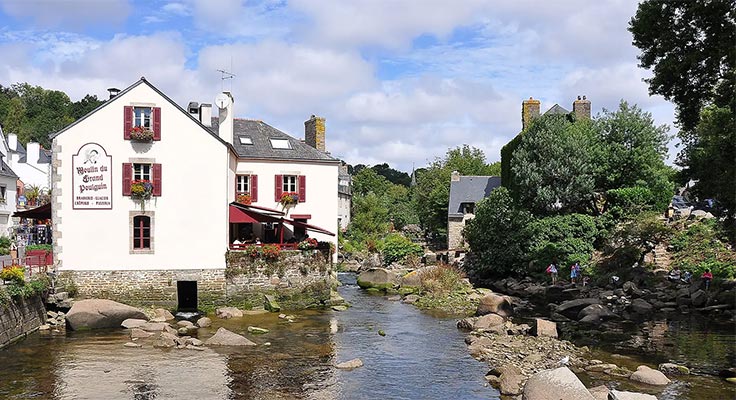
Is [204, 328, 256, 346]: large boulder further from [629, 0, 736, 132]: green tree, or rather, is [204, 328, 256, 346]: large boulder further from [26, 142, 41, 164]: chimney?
[26, 142, 41, 164]: chimney

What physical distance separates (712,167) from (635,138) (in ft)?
64.6

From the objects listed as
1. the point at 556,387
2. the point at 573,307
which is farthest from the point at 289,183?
the point at 556,387

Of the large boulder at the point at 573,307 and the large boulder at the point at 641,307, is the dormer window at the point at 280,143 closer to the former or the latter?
the large boulder at the point at 573,307

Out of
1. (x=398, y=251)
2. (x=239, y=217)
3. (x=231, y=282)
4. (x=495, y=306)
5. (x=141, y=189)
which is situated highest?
(x=141, y=189)

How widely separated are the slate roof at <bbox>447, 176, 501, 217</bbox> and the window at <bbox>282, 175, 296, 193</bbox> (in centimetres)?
2590

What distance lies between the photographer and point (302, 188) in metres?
31.5

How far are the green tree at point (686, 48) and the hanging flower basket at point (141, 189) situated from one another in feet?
60.7

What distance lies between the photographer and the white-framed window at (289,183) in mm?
31359

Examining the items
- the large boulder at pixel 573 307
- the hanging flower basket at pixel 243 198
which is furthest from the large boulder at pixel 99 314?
Result: the large boulder at pixel 573 307

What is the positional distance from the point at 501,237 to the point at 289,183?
13182 mm

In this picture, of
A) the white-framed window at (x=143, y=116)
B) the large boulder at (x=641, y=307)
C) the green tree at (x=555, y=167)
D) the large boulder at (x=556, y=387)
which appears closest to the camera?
the large boulder at (x=556, y=387)

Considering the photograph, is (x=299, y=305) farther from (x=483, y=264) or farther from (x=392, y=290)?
(x=483, y=264)

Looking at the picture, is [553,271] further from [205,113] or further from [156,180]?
[156,180]

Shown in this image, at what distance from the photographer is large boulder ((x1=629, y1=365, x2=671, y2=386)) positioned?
15.0 m
